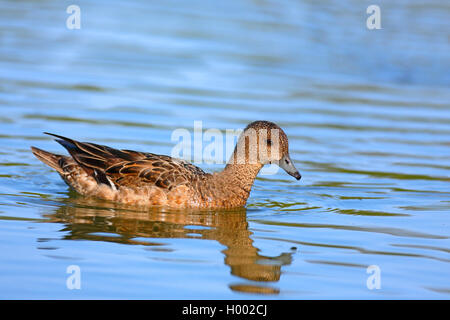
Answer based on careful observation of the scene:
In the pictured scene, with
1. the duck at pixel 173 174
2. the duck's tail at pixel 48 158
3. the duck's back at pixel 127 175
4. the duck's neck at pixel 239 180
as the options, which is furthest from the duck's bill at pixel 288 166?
the duck's tail at pixel 48 158

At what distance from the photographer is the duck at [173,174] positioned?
902 centimetres

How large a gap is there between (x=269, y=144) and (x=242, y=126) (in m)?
3.35

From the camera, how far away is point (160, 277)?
6.57 meters

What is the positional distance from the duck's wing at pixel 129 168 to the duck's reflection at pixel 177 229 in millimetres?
332

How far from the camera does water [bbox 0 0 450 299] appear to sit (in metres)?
6.85

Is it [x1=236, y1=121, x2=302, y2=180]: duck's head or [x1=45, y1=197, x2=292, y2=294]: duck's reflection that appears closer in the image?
[x1=45, y1=197, x2=292, y2=294]: duck's reflection

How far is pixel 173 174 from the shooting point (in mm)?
9094

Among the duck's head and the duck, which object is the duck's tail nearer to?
the duck

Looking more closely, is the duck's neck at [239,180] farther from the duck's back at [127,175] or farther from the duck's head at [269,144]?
the duck's back at [127,175]

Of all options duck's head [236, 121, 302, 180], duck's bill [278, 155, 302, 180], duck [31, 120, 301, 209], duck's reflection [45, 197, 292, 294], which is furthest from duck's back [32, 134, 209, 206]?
duck's bill [278, 155, 302, 180]

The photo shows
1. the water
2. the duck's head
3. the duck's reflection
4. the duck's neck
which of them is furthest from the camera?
the duck's neck

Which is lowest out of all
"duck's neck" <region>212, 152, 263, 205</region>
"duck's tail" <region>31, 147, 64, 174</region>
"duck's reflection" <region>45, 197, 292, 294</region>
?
"duck's reflection" <region>45, 197, 292, 294</region>

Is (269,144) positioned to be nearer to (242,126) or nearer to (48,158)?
(48,158)

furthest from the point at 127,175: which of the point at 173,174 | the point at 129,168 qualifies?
the point at 173,174
